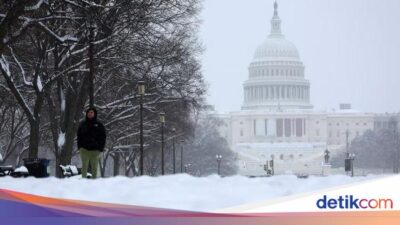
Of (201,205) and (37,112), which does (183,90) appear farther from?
(201,205)

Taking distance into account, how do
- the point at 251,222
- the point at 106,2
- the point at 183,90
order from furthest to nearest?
the point at 183,90 → the point at 106,2 → the point at 251,222

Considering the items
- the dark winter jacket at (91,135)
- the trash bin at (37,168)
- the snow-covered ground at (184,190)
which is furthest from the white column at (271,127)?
the snow-covered ground at (184,190)

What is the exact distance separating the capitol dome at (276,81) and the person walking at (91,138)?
175 meters

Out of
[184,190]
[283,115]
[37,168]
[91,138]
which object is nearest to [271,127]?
[283,115]

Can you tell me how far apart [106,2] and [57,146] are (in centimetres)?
704

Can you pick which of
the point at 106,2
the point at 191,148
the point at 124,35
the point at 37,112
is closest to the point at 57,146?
the point at 37,112

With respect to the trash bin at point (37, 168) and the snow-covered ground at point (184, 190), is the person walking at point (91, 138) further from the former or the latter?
the snow-covered ground at point (184, 190)

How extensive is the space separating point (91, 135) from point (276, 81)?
584 feet

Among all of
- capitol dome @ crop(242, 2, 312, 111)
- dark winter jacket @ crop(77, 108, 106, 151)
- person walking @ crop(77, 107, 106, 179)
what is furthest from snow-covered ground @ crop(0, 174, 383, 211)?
capitol dome @ crop(242, 2, 312, 111)

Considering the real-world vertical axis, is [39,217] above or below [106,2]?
below

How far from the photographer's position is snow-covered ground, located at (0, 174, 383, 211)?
5.11 m

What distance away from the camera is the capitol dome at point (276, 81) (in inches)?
7559

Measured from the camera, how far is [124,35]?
28.1 m

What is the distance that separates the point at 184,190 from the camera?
537cm
